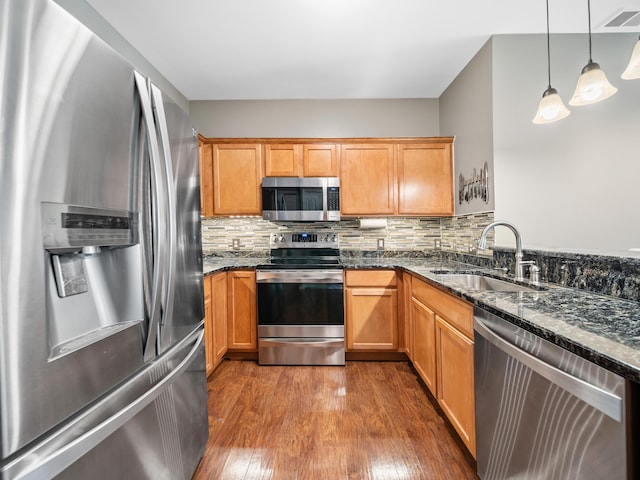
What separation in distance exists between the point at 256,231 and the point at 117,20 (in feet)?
6.93

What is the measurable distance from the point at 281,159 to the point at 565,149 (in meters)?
2.41

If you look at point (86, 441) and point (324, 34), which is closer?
point (86, 441)

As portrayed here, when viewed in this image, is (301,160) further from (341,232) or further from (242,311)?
(242,311)

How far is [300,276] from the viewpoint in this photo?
301 cm

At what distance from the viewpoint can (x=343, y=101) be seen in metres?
3.60

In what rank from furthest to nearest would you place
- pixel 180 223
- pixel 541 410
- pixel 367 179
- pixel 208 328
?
pixel 367 179, pixel 208 328, pixel 180 223, pixel 541 410

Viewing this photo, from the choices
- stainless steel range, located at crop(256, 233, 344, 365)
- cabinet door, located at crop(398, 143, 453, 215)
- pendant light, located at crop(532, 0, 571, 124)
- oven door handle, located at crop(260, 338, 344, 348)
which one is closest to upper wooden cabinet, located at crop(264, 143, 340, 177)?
cabinet door, located at crop(398, 143, 453, 215)

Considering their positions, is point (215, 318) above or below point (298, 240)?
below

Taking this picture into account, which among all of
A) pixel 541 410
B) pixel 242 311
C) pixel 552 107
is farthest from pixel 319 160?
pixel 541 410

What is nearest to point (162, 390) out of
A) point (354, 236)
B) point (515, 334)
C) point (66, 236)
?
point (66, 236)

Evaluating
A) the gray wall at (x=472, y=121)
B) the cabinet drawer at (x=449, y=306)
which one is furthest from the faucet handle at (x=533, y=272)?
the gray wall at (x=472, y=121)

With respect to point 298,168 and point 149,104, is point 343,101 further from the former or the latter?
point 149,104

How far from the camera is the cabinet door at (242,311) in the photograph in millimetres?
3082

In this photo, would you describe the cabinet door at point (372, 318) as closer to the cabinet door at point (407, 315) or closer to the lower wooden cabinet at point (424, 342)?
the cabinet door at point (407, 315)
